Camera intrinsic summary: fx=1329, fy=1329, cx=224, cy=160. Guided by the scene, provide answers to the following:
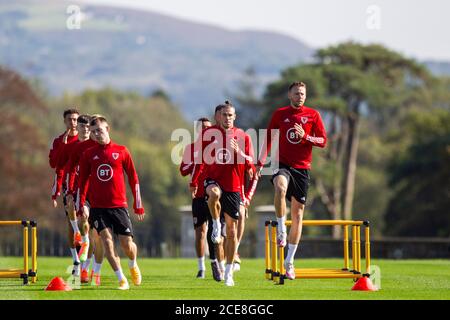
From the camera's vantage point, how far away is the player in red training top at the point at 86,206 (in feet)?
64.5

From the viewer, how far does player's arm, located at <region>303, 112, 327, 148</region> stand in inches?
755

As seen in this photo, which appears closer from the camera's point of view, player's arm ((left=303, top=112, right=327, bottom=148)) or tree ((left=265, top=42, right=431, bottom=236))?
player's arm ((left=303, top=112, right=327, bottom=148))

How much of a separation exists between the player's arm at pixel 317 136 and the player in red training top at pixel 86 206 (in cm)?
329

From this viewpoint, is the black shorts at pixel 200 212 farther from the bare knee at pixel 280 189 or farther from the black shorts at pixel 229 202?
the bare knee at pixel 280 189

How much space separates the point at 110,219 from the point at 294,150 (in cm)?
294

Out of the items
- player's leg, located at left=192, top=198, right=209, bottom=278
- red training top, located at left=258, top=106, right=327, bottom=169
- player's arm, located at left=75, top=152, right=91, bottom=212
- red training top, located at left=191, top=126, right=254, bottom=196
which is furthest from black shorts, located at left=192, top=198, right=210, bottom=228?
player's arm, located at left=75, top=152, right=91, bottom=212

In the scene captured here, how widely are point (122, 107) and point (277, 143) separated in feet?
368

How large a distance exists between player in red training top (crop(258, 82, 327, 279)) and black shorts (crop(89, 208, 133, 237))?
7.40ft

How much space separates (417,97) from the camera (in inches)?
4663

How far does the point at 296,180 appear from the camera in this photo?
A: 63.3 ft

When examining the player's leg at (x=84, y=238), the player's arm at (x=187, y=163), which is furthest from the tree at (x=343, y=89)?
the player's leg at (x=84, y=238)

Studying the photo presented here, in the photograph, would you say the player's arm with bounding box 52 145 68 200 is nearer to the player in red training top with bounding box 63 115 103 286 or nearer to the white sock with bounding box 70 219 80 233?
the player in red training top with bounding box 63 115 103 286

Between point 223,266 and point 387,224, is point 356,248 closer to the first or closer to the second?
point 223,266

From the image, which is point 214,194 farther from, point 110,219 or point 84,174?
point 84,174
